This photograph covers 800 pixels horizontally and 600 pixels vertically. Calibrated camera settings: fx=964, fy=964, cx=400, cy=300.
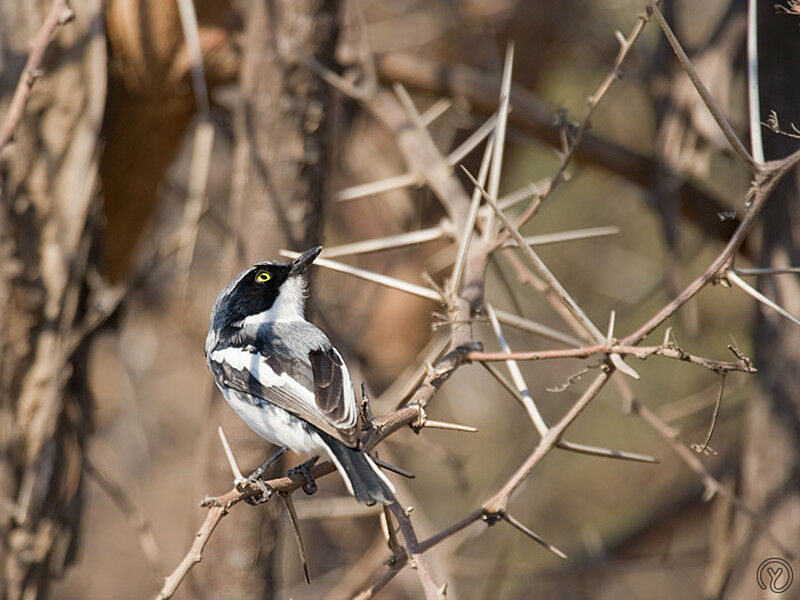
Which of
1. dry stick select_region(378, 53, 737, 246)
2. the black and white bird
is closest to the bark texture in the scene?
the black and white bird

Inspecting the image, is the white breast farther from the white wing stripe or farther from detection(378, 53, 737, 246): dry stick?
detection(378, 53, 737, 246): dry stick

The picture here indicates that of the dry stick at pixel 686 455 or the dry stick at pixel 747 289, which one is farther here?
the dry stick at pixel 686 455

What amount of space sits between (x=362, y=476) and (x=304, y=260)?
1.17 metres

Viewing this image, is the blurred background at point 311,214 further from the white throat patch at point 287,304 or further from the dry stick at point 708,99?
the white throat patch at point 287,304

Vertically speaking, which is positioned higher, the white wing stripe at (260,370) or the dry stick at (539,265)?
the dry stick at (539,265)

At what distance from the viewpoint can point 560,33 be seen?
245 inches

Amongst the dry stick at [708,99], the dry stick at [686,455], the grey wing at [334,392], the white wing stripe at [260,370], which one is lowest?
the dry stick at [686,455]

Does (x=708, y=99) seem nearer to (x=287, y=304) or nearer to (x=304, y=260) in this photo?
(x=304, y=260)

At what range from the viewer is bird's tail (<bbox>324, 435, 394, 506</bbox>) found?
217 cm

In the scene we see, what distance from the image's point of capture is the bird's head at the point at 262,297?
136 inches

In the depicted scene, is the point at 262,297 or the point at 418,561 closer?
the point at 418,561

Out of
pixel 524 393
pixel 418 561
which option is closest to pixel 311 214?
pixel 524 393

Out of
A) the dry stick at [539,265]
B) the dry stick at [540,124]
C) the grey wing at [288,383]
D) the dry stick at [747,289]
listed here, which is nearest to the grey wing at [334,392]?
the grey wing at [288,383]

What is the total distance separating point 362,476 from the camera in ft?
7.42
